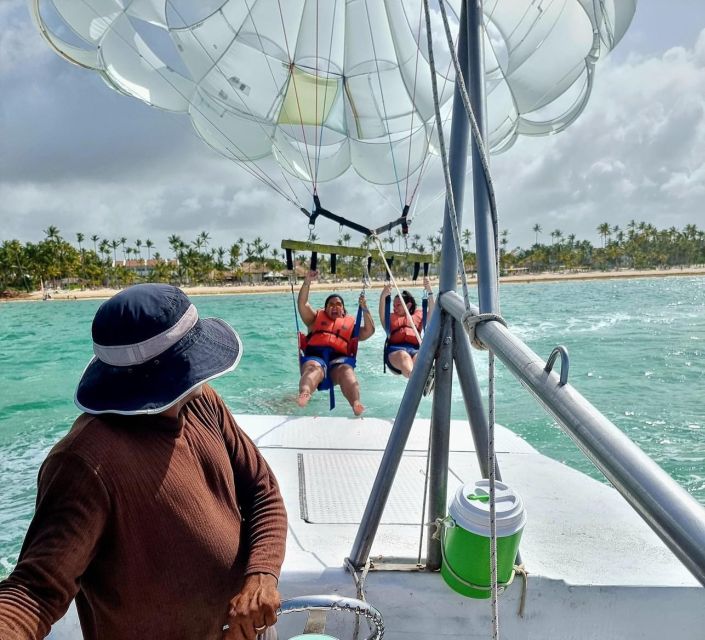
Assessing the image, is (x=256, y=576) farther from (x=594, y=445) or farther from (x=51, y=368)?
(x=51, y=368)

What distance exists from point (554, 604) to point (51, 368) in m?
16.4

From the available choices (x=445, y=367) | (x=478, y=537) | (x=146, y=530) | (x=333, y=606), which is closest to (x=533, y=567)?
(x=478, y=537)

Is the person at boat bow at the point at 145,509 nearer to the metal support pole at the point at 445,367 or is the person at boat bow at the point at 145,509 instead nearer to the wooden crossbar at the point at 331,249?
the metal support pole at the point at 445,367

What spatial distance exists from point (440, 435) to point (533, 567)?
0.74 metres

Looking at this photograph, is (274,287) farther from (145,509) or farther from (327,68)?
(145,509)

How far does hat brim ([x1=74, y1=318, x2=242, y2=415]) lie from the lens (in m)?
1.15

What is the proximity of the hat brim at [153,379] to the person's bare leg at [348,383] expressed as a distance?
4.66 m

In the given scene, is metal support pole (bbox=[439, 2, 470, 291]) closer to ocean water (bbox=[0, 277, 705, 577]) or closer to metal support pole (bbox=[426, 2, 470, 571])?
metal support pole (bbox=[426, 2, 470, 571])

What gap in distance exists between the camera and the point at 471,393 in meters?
2.03

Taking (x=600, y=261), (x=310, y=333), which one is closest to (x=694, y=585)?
(x=310, y=333)

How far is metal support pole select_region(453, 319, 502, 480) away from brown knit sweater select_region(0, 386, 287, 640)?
889 millimetres

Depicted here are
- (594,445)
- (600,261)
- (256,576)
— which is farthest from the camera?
(600,261)

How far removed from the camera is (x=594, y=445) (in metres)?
0.90

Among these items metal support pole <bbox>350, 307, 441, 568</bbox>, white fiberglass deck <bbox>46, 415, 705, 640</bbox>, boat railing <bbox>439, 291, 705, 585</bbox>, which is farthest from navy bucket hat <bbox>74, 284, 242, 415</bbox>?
white fiberglass deck <bbox>46, 415, 705, 640</bbox>
